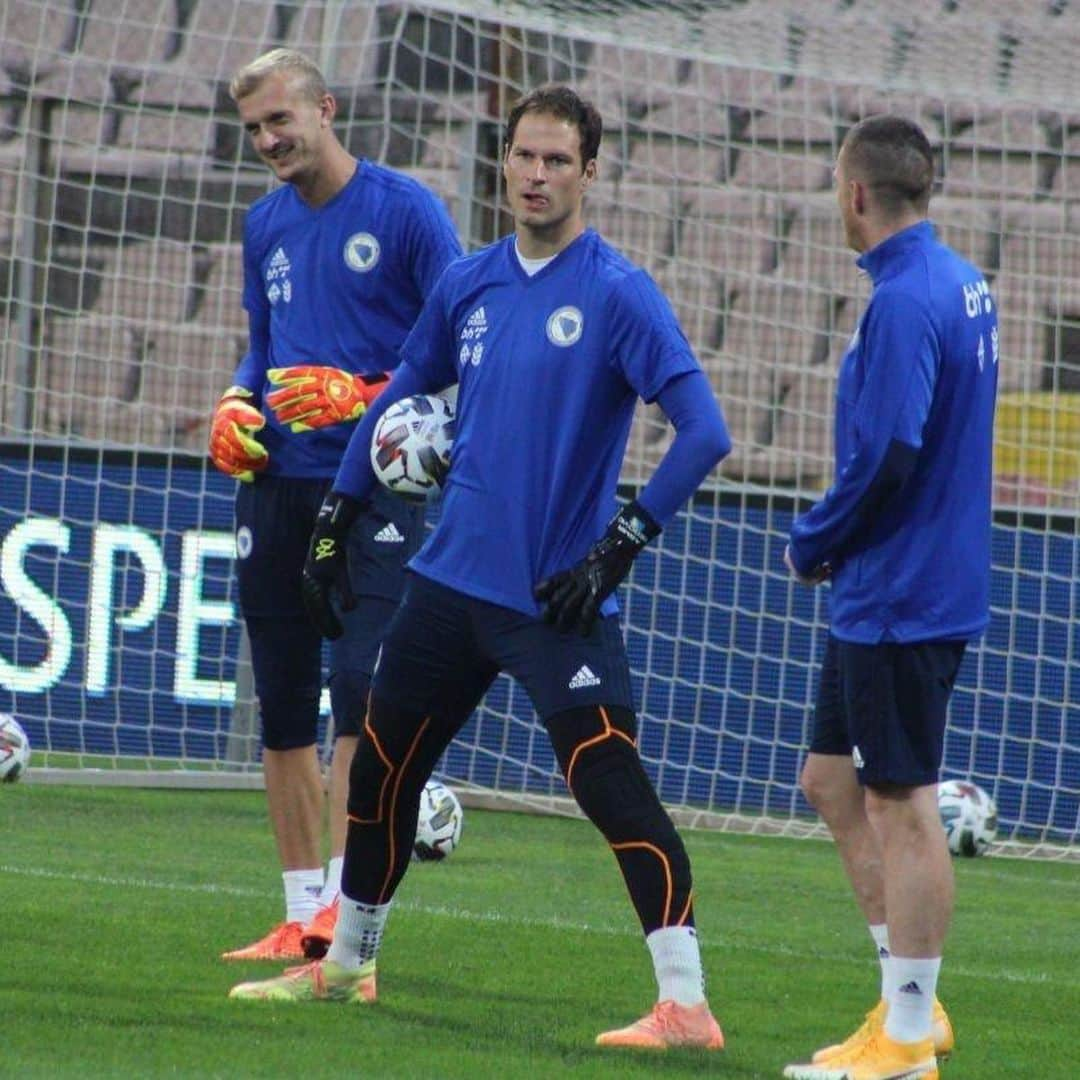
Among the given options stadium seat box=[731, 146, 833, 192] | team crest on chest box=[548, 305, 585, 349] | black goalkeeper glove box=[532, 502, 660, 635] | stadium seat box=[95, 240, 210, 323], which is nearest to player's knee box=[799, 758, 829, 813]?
black goalkeeper glove box=[532, 502, 660, 635]

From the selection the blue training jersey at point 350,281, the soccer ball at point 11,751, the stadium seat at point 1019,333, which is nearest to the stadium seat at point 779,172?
the stadium seat at point 1019,333

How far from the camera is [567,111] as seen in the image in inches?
187

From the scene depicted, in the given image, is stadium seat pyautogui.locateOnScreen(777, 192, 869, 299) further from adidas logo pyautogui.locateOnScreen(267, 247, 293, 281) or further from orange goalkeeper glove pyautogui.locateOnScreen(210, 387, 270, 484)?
orange goalkeeper glove pyautogui.locateOnScreen(210, 387, 270, 484)

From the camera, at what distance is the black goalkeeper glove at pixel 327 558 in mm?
5059

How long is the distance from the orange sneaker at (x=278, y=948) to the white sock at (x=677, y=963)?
4.32 feet

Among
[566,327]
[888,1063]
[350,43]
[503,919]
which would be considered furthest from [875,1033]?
[350,43]

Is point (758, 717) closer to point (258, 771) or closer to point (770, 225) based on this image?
point (258, 771)

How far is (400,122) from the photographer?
1195 cm

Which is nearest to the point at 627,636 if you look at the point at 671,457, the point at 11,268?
the point at 11,268

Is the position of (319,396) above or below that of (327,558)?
above

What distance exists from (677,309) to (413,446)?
7.86m

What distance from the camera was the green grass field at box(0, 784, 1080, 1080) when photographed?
15.2 ft

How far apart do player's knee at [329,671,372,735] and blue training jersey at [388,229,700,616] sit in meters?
0.81

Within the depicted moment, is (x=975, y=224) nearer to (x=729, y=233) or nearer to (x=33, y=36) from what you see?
(x=729, y=233)
